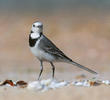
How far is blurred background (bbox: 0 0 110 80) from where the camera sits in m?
21.4

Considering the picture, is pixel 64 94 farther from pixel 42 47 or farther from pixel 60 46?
pixel 60 46

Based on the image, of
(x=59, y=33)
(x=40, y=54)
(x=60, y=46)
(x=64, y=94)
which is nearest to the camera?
(x=64, y=94)

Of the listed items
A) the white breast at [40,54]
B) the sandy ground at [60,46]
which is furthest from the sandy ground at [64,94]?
the sandy ground at [60,46]

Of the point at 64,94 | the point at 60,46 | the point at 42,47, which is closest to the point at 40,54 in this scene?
the point at 42,47

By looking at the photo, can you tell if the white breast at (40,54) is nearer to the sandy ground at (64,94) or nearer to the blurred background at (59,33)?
the sandy ground at (64,94)

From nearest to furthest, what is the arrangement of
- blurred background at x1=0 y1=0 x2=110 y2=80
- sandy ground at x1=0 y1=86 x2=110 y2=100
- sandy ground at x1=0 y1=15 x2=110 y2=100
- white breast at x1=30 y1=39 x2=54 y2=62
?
sandy ground at x1=0 y1=86 x2=110 y2=100, white breast at x1=30 y1=39 x2=54 y2=62, sandy ground at x1=0 y1=15 x2=110 y2=100, blurred background at x1=0 y1=0 x2=110 y2=80

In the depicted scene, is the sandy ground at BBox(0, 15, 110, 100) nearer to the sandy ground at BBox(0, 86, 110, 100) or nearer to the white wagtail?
the white wagtail

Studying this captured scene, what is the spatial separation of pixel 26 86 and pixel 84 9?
22.7m

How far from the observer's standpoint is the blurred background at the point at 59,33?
21406 millimetres

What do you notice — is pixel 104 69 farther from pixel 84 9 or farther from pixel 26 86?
pixel 84 9

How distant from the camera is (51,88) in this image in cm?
1145

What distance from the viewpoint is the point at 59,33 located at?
28.0 metres

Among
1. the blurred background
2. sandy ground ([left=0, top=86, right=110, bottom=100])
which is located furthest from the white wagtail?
the blurred background

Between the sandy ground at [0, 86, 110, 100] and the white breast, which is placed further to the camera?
the white breast
